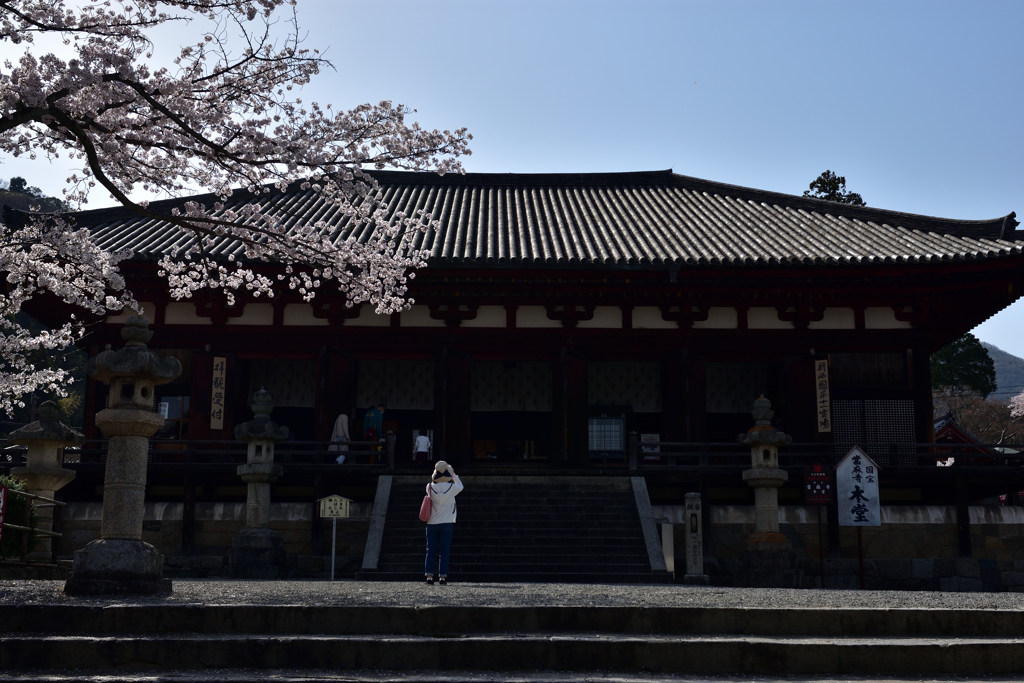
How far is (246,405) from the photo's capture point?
731 inches

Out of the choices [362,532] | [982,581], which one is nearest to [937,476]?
[982,581]

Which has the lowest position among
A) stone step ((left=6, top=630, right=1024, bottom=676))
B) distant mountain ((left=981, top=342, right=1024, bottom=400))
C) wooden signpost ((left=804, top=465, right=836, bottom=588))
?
stone step ((left=6, top=630, right=1024, bottom=676))

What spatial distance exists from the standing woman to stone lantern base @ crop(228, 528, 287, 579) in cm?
457

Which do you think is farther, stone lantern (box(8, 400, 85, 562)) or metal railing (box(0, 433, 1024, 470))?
metal railing (box(0, 433, 1024, 470))

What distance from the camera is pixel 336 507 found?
1360 centimetres

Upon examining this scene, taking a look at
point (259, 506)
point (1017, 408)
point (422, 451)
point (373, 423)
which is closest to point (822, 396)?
point (422, 451)

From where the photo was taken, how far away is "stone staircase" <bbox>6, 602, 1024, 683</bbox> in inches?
238

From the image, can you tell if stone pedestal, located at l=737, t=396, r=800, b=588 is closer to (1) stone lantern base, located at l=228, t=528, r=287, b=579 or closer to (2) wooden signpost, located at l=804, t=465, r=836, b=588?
(2) wooden signpost, located at l=804, t=465, r=836, b=588

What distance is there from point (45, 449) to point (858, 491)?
1188 cm

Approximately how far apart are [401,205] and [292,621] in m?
17.3

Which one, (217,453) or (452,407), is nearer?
(217,453)

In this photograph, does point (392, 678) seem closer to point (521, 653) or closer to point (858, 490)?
point (521, 653)

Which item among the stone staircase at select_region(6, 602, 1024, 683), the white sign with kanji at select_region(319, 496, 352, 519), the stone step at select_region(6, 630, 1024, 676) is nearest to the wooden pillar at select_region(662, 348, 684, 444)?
the white sign with kanji at select_region(319, 496, 352, 519)

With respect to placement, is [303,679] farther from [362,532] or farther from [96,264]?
[362,532]
